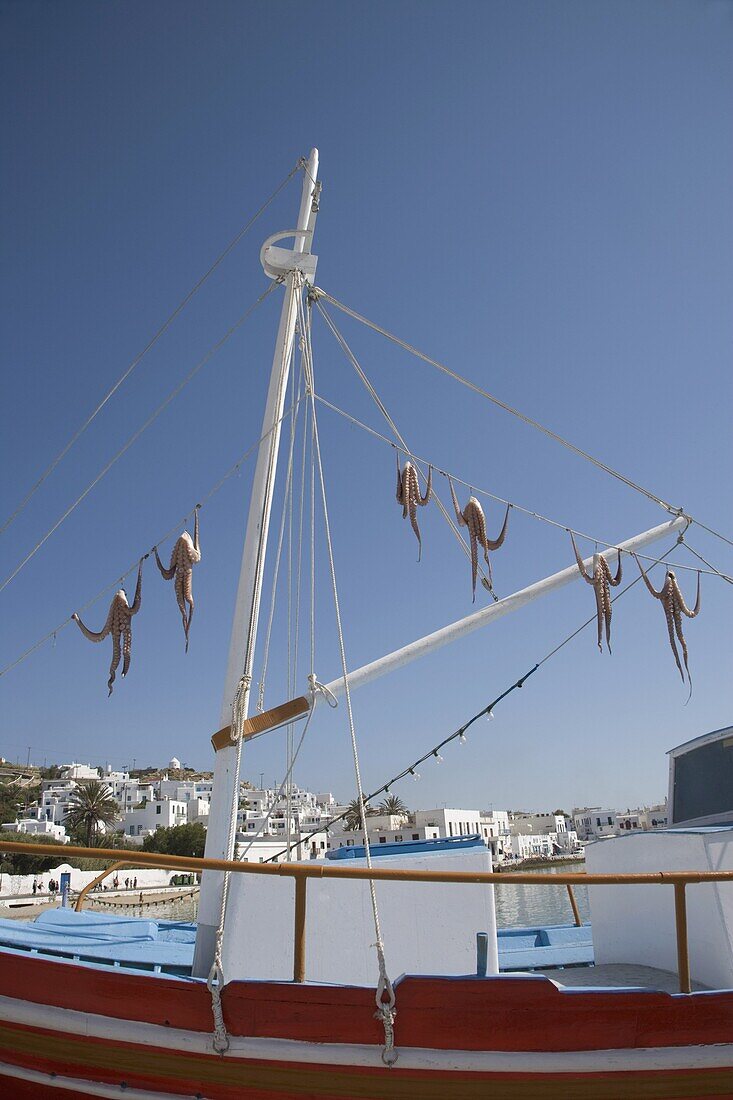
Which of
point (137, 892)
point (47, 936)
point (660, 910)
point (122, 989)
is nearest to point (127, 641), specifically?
point (47, 936)

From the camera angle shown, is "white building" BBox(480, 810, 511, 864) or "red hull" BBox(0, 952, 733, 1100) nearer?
"red hull" BBox(0, 952, 733, 1100)

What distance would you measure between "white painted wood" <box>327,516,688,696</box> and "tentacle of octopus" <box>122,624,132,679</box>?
274 cm

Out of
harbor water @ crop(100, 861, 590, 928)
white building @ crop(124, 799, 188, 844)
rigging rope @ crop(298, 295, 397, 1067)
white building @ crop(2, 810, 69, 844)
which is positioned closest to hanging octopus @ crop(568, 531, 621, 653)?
rigging rope @ crop(298, 295, 397, 1067)

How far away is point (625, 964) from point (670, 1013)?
2.88 meters

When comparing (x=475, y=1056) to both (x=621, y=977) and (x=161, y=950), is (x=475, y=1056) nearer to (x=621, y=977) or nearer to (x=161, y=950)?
(x=621, y=977)

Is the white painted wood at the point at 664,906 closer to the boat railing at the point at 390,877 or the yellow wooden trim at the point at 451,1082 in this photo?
the boat railing at the point at 390,877

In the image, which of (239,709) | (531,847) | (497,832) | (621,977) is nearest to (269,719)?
(239,709)

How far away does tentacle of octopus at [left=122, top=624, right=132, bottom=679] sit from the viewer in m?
8.76

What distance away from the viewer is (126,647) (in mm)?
8867

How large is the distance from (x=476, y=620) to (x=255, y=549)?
316 cm

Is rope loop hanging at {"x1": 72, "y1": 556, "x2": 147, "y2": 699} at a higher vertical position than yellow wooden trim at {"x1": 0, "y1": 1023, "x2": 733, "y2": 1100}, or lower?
higher

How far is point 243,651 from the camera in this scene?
7.81 meters

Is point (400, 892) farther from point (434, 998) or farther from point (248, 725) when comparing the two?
point (248, 725)

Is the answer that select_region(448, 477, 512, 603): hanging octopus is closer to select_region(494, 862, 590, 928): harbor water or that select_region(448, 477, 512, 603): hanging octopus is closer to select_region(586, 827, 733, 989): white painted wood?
select_region(586, 827, 733, 989): white painted wood
